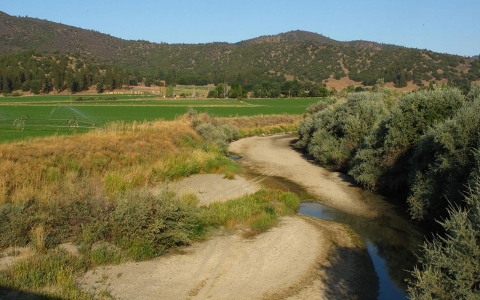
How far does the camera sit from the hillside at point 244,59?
311 feet

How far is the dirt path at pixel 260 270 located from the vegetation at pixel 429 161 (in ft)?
6.27

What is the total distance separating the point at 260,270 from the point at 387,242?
5.06 metres

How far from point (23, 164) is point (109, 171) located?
3728 mm

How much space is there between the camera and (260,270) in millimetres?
10625

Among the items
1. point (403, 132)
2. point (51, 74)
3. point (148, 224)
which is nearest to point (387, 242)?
point (148, 224)

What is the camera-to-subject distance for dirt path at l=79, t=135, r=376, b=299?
9172 mm

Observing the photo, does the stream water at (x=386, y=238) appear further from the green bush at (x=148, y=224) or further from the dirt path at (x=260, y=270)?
the green bush at (x=148, y=224)

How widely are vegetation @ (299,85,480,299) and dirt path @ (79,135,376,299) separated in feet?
6.27

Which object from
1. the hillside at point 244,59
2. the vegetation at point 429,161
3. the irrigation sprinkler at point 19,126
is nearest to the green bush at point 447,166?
the vegetation at point 429,161

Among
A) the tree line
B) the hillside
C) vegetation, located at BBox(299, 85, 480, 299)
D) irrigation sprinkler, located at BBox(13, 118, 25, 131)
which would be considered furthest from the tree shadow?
the tree line

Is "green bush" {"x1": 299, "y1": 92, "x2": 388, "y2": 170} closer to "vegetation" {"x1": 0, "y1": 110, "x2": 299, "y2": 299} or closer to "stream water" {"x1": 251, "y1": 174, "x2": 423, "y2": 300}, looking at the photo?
"stream water" {"x1": 251, "y1": 174, "x2": 423, "y2": 300}

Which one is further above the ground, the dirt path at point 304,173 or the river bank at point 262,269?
the river bank at point 262,269

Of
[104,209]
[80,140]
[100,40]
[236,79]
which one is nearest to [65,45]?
[100,40]

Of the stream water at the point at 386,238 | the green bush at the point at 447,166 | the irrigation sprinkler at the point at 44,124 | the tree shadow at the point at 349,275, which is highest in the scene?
the green bush at the point at 447,166
